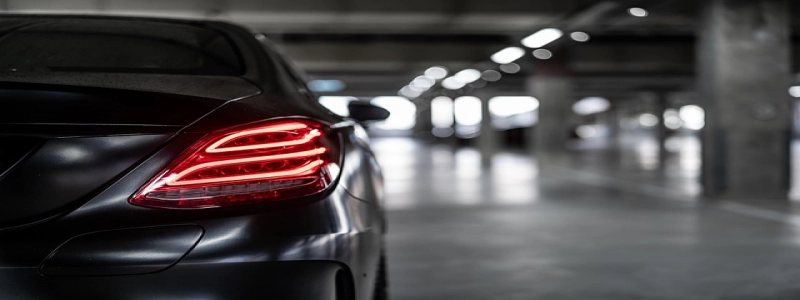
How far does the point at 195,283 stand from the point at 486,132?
31915 mm

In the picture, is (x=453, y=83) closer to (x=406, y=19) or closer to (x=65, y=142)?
(x=406, y=19)

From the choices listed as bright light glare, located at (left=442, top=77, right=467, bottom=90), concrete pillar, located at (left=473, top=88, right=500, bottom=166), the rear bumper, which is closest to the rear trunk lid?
the rear bumper

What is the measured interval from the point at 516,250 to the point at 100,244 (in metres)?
5.80

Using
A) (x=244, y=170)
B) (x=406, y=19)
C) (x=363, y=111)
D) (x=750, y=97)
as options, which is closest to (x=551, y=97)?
(x=406, y=19)

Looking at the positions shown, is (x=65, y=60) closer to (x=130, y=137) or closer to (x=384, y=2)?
(x=130, y=137)

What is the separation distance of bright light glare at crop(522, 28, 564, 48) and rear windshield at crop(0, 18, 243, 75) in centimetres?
1534

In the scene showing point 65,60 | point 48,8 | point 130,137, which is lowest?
point 130,137

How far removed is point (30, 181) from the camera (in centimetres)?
221

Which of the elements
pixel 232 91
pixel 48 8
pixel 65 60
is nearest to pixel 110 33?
pixel 65 60

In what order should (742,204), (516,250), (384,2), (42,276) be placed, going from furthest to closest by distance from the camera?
1. (384,2)
2. (742,204)
3. (516,250)
4. (42,276)

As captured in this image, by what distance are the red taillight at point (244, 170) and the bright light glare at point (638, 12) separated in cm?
1271

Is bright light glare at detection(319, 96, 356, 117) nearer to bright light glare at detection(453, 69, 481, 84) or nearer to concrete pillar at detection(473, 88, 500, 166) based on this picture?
bright light glare at detection(453, 69, 481, 84)

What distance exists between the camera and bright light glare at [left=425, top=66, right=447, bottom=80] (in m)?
29.2

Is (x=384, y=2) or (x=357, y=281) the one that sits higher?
(x=384, y=2)
